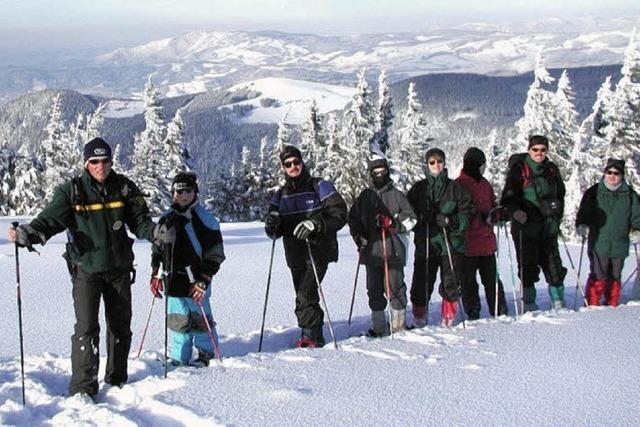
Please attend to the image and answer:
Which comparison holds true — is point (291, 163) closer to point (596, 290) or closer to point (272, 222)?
point (272, 222)

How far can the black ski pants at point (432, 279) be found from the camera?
678 cm

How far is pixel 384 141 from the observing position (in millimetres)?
34375

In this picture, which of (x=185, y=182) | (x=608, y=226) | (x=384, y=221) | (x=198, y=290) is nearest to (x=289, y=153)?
(x=185, y=182)

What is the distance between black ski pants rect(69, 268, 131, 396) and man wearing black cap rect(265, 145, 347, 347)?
61.3 inches

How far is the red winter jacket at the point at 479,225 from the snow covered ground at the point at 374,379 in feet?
2.89

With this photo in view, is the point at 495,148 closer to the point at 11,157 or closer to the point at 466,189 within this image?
the point at 11,157

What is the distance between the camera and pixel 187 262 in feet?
17.9

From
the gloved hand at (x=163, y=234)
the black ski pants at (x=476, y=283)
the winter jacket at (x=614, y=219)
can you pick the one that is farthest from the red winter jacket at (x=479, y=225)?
the gloved hand at (x=163, y=234)

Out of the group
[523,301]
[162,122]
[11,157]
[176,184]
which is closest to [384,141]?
[162,122]

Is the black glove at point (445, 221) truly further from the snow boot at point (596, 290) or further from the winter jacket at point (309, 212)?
the snow boot at point (596, 290)

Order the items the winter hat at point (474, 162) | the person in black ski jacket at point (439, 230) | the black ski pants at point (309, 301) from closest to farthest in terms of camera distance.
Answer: the black ski pants at point (309, 301), the person in black ski jacket at point (439, 230), the winter hat at point (474, 162)

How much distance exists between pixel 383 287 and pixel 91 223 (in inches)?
129

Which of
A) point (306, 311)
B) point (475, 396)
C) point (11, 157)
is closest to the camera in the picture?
point (475, 396)

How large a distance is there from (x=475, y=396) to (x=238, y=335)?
3534 mm
